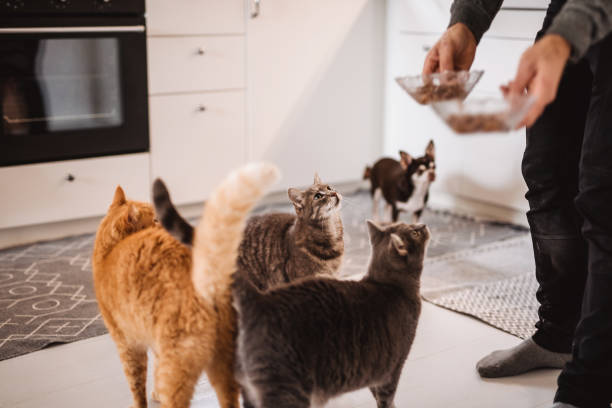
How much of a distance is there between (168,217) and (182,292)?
0.15m

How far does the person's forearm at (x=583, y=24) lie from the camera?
115cm

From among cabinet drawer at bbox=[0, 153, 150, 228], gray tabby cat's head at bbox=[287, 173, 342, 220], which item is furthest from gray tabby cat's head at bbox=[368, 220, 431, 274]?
cabinet drawer at bbox=[0, 153, 150, 228]

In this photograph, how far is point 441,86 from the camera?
1313 millimetres

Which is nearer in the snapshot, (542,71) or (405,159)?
(542,71)

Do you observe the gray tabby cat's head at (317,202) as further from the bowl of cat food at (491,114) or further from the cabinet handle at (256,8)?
the cabinet handle at (256,8)

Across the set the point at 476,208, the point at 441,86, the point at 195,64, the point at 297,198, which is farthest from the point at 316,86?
the point at 441,86

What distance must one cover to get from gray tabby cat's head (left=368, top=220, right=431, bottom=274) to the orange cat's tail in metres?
0.39

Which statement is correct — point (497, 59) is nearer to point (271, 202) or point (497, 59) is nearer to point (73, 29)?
point (271, 202)

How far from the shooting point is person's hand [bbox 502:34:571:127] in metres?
1.10

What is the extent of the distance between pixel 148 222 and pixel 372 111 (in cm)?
234

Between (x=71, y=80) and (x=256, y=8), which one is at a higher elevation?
(x=256, y=8)

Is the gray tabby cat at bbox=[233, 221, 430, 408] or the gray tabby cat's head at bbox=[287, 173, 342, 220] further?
the gray tabby cat's head at bbox=[287, 173, 342, 220]

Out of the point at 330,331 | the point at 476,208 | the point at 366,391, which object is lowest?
the point at 366,391

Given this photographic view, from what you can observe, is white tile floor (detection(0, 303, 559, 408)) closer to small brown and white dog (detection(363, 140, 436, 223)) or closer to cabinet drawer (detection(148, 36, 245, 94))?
small brown and white dog (detection(363, 140, 436, 223))
